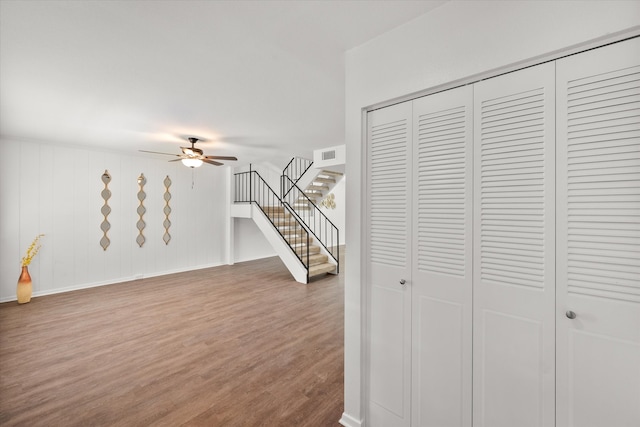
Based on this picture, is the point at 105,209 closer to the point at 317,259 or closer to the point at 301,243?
the point at 301,243

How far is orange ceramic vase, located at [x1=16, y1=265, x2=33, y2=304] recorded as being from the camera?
4176 mm

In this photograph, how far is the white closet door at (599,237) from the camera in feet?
3.51

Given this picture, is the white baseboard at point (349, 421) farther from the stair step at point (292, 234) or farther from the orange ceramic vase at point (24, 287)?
the orange ceramic vase at point (24, 287)

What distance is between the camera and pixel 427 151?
5.22 ft

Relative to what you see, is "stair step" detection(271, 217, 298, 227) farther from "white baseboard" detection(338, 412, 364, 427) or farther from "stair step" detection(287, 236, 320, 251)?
"white baseboard" detection(338, 412, 364, 427)

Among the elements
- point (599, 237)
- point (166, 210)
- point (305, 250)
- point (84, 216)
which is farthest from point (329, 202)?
point (599, 237)

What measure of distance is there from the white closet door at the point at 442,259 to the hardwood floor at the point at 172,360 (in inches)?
32.1

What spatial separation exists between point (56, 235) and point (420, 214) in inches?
242

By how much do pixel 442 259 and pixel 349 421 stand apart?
4.24 feet

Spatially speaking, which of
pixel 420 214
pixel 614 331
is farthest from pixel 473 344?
pixel 420 214

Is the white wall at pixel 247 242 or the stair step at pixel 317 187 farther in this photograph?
the white wall at pixel 247 242

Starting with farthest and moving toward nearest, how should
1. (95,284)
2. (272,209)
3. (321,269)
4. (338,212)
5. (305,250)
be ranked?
(338,212)
(272,209)
(305,250)
(321,269)
(95,284)

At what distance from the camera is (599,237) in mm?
1134

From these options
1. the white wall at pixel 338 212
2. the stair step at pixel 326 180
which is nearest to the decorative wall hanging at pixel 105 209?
the stair step at pixel 326 180
